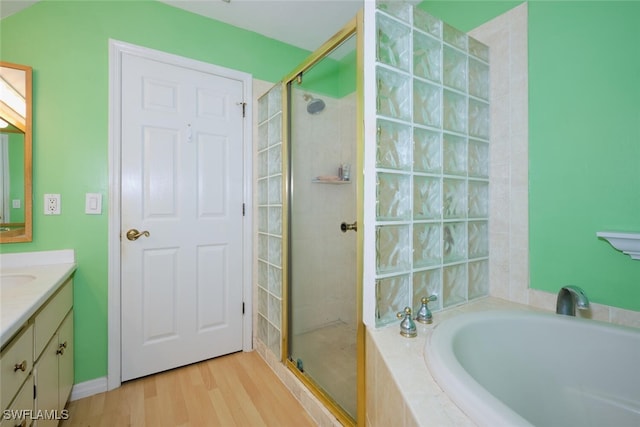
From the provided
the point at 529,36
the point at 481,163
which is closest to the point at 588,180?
the point at 481,163

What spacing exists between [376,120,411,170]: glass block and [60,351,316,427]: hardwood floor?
1328mm

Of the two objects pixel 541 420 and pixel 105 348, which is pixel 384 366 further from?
pixel 105 348

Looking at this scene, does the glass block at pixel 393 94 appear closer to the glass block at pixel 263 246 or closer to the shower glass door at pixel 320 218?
the shower glass door at pixel 320 218

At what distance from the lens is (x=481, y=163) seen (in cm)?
138

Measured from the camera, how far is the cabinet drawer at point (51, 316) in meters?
0.95

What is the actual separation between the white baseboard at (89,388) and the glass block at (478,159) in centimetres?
235

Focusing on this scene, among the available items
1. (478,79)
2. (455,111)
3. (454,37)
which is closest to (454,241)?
(455,111)

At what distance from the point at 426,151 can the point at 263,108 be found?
4.31 ft

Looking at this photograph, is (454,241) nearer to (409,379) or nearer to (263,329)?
(409,379)

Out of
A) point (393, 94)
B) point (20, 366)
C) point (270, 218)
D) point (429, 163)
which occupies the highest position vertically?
point (393, 94)

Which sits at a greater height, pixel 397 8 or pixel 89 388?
pixel 397 8

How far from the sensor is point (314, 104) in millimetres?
1725

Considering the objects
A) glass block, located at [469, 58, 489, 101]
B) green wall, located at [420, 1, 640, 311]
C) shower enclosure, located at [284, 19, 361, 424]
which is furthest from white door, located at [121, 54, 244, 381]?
green wall, located at [420, 1, 640, 311]

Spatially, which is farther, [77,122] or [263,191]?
[263,191]
